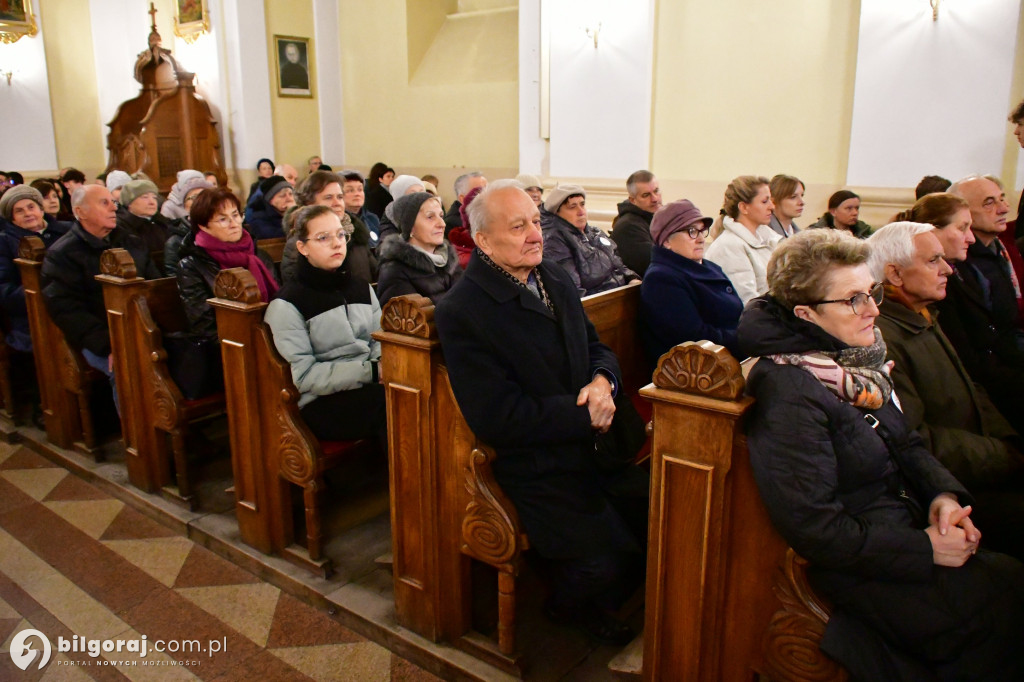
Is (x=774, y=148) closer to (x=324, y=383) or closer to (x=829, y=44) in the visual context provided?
(x=829, y=44)

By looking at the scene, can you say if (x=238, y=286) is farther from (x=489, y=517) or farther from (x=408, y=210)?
(x=489, y=517)

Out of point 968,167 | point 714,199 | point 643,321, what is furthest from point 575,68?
point 643,321

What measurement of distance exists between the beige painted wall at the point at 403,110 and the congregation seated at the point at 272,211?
380 centimetres

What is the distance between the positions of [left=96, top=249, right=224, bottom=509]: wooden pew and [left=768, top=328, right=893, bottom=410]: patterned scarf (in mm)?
2524

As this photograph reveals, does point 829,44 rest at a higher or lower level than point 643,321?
higher

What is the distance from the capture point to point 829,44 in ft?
19.1

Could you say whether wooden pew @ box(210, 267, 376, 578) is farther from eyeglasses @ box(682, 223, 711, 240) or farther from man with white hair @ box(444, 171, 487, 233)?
man with white hair @ box(444, 171, 487, 233)

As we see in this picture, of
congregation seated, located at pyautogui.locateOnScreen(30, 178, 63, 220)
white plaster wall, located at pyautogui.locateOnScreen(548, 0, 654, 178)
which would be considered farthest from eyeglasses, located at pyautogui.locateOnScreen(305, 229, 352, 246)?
white plaster wall, located at pyautogui.locateOnScreen(548, 0, 654, 178)

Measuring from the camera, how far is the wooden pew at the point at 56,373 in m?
3.79

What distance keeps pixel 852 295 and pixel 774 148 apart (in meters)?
4.78

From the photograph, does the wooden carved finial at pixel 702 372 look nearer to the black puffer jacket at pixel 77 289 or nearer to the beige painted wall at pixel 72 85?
the black puffer jacket at pixel 77 289

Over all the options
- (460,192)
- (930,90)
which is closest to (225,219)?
(460,192)

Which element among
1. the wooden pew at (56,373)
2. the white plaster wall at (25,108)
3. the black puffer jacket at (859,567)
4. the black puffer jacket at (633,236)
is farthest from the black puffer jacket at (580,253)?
the white plaster wall at (25,108)

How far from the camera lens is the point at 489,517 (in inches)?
84.8
